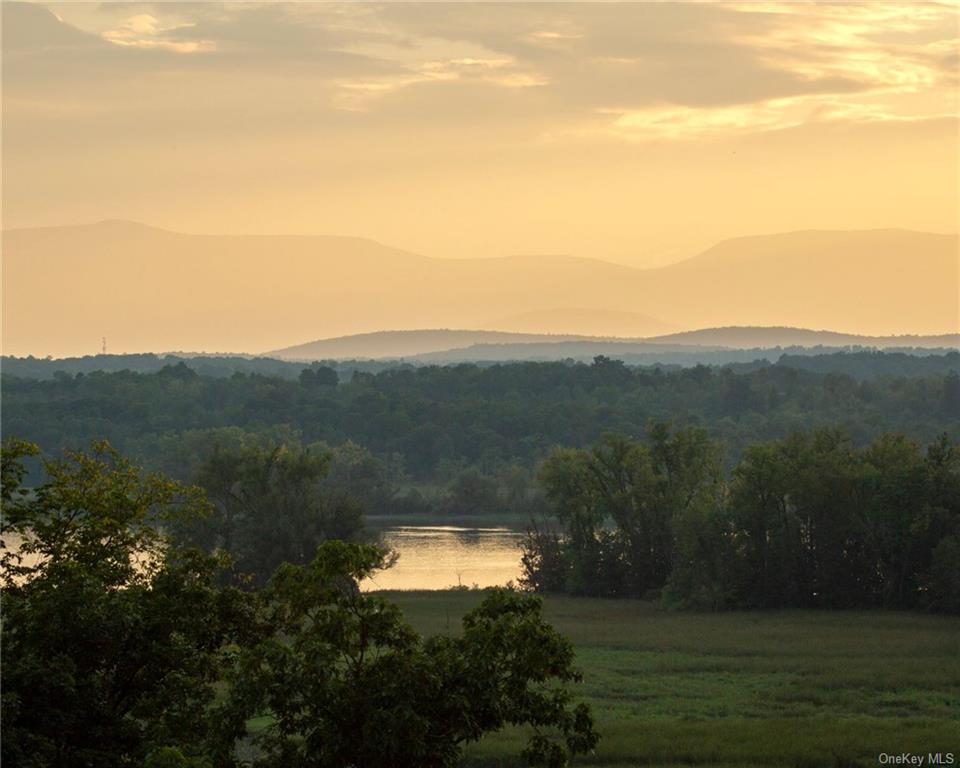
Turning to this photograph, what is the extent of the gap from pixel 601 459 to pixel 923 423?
8293 cm

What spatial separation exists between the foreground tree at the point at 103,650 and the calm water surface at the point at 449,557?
135 feet

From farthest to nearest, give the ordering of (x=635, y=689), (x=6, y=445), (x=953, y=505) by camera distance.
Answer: (x=953, y=505)
(x=635, y=689)
(x=6, y=445)

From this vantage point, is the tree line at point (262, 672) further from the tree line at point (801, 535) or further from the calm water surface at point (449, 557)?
the tree line at point (801, 535)

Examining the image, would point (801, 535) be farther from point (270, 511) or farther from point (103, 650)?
point (103, 650)

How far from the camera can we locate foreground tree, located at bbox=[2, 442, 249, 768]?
1955cm

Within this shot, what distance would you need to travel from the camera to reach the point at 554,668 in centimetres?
1925

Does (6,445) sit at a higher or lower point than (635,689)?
higher

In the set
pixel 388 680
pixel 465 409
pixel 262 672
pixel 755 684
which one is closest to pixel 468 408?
pixel 465 409

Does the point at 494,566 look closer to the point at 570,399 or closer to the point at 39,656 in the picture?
the point at 39,656

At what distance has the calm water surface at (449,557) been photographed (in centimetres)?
7431

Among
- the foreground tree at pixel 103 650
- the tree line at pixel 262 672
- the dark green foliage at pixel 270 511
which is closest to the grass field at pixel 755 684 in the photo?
the dark green foliage at pixel 270 511

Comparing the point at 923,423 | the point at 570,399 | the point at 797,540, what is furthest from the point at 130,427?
the point at 797,540

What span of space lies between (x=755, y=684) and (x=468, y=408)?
114 meters

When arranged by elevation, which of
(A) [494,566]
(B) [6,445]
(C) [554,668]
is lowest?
(A) [494,566]
